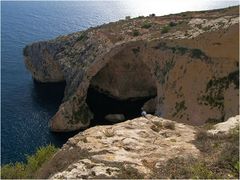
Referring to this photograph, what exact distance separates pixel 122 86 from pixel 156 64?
63.4 feet

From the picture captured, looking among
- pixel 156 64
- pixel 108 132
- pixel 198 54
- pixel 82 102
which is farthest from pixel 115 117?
pixel 108 132

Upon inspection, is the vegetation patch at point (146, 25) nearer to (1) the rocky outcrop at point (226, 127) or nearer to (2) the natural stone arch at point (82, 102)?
(2) the natural stone arch at point (82, 102)

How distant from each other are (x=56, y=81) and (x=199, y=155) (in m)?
86.0

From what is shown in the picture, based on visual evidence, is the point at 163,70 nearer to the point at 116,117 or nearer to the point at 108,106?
the point at 116,117

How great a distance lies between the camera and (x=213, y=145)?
1720 centimetres

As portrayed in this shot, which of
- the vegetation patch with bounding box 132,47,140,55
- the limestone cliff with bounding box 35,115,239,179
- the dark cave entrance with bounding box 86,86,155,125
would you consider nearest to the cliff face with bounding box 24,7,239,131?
the vegetation patch with bounding box 132,47,140,55

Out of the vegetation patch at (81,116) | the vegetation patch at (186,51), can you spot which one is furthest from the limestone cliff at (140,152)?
the vegetation patch at (81,116)

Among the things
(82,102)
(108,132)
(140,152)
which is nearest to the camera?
(140,152)

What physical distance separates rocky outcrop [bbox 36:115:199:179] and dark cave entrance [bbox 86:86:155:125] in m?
56.2

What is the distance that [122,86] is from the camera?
87250mm

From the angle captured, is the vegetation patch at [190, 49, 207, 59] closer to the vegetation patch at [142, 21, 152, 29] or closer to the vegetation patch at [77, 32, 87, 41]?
the vegetation patch at [142, 21, 152, 29]

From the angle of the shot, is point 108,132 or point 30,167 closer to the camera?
point 108,132

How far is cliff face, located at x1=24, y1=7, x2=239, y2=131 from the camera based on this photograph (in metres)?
55.9

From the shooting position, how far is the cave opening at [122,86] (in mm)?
83062
